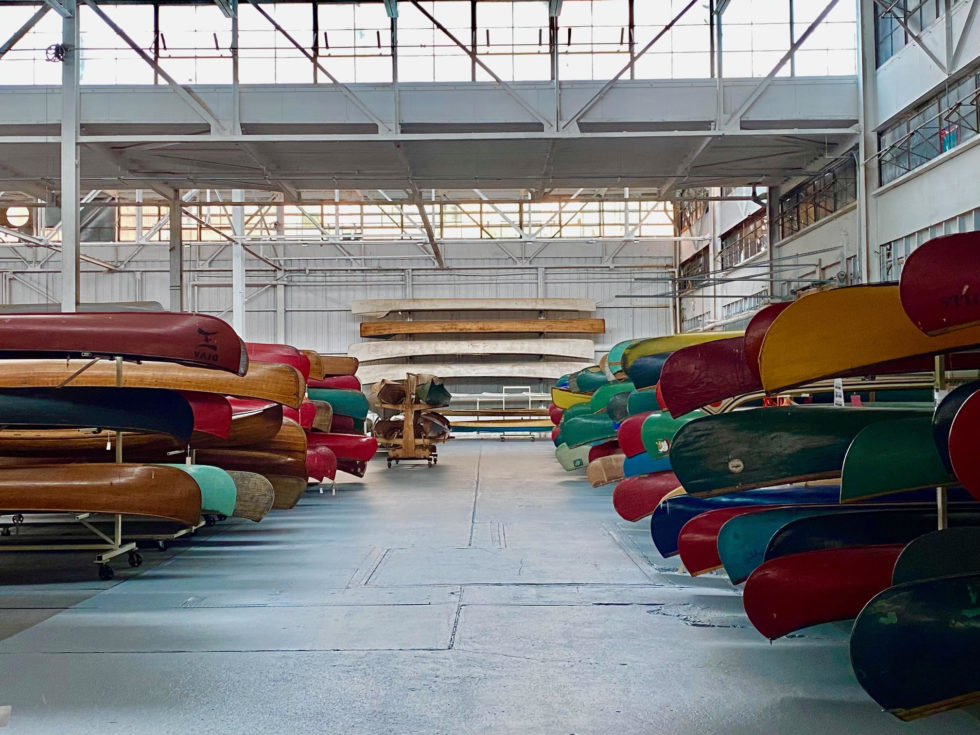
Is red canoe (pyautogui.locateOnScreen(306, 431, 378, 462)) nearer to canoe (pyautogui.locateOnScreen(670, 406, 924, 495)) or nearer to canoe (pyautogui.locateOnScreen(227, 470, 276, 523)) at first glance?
canoe (pyautogui.locateOnScreen(227, 470, 276, 523))

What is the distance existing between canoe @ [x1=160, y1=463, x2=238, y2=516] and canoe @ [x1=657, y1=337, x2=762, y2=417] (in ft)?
9.52

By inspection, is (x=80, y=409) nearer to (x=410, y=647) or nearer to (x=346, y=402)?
(x=410, y=647)

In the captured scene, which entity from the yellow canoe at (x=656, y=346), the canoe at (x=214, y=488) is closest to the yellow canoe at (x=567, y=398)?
the yellow canoe at (x=656, y=346)

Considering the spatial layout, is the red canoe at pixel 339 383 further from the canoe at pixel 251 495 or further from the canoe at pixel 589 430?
the canoe at pixel 251 495

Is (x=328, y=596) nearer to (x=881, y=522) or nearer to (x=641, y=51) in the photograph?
(x=881, y=522)

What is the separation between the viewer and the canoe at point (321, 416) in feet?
30.3

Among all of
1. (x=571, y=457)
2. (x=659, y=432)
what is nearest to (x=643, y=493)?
(x=659, y=432)

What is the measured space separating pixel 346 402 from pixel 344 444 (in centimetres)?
77

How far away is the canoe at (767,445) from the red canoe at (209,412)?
3.14 m

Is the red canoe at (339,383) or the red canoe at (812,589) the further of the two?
the red canoe at (339,383)

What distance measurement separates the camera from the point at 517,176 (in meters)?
14.0

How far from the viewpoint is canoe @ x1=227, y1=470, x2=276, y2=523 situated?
5.99 m

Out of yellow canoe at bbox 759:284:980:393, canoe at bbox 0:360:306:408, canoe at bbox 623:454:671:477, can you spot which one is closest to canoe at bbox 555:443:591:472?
canoe at bbox 623:454:671:477

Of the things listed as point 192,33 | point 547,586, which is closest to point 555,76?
point 192,33
